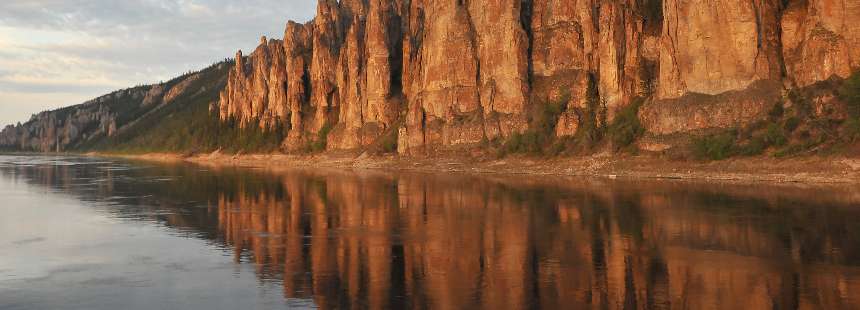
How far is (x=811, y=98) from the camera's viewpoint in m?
64.8

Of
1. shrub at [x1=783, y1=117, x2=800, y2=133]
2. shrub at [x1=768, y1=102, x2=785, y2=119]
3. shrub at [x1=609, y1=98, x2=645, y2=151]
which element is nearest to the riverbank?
shrub at [x1=609, y1=98, x2=645, y2=151]

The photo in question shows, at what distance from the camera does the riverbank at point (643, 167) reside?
5519 centimetres

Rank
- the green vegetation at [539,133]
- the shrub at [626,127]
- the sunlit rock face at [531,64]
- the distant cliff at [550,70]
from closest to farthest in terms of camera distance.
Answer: the distant cliff at [550,70] < the sunlit rock face at [531,64] < the shrub at [626,127] < the green vegetation at [539,133]

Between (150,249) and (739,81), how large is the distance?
198 feet

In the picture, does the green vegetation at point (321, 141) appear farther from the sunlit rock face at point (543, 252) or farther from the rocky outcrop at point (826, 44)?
the sunlit rock face at point (543, 252)

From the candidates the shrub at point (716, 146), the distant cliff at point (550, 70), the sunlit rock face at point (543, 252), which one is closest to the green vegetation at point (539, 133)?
the distant cliff at point (550, 70)

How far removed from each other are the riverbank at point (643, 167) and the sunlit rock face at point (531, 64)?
4940 millimetres

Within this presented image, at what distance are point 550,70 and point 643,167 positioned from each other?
3234 centimetres

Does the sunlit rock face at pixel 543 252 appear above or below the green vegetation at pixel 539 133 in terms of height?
below

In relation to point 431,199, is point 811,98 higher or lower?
higher

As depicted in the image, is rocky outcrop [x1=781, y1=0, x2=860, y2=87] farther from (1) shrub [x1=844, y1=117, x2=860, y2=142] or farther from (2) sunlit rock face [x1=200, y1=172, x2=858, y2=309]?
(2) sunlit rock face [x1=200, y1=172, x2=858, y2=309]

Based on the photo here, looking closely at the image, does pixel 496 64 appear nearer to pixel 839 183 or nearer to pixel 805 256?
pixel 839 183

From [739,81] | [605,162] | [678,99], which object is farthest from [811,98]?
[605,162]

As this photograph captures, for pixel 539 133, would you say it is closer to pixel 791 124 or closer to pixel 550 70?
pixel 550 70
